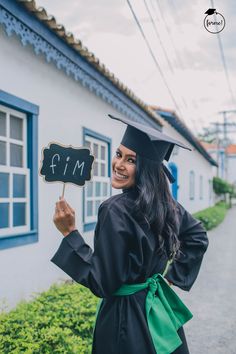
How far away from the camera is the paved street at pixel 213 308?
473cm

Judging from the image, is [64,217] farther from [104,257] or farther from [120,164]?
[120,164]

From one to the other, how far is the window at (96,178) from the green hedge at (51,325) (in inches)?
114

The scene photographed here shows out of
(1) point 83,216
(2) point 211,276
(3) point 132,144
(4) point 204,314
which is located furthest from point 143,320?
(2) point 211,276

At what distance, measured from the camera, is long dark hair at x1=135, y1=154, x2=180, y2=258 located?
2148mm

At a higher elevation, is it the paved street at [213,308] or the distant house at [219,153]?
the distant house at [219,153]

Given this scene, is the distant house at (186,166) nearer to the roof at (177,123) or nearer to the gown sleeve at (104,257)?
the roof at (177,123)

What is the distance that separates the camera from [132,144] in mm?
2242

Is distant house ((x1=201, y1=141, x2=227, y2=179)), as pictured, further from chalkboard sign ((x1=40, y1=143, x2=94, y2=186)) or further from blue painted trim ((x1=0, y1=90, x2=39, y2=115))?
chalkboard sign ((x1=40, y1=143, x2=94, y2=186))

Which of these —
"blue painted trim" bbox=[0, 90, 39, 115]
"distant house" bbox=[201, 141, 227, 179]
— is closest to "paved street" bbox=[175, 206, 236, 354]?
"blue painted trim" bbox=[0, 90, 39, 115]

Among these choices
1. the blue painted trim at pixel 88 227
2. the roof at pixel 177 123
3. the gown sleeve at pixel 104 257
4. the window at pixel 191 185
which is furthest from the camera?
the window at pixel 191 185

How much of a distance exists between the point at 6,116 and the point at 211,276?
5.36 meters

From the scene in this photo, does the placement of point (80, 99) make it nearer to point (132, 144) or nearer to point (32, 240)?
point (32, 240)

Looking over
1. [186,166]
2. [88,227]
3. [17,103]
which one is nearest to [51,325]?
[17,103]

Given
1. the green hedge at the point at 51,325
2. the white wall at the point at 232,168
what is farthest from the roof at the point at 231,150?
the green hedge at the point at 51,325
